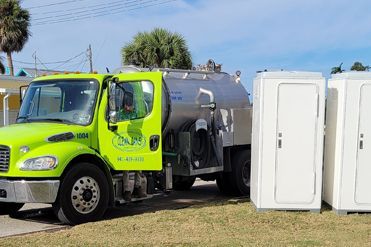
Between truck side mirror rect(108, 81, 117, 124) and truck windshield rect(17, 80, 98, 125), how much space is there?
9.9 inches

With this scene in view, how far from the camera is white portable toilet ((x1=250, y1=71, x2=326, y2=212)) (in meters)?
8.95

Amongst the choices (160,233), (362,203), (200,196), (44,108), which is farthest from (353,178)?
(44,108)

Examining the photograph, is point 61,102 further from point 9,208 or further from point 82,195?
point 9,208

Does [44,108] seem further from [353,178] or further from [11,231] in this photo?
[353,178]

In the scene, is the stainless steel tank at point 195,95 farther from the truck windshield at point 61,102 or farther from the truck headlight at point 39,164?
the truck headlight at point 39,164

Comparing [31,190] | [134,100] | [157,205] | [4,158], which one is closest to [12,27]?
[157,205]

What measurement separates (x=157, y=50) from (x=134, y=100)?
55.9 ft

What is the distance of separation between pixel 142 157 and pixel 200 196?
346 cm

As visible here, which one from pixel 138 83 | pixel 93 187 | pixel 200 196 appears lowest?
pixel 200 196

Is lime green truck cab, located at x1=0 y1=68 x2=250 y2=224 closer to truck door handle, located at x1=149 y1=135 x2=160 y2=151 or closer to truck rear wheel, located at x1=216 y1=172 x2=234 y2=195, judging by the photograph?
truck door handle, located at x1=149 y1=135 x2=160 y2=151

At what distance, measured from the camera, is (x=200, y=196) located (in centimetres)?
1227

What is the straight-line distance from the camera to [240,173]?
1197 cm

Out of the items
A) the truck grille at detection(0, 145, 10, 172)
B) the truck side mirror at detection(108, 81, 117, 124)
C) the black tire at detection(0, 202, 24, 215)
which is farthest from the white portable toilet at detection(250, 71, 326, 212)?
the black tire at detection(0, 202, 24, 215)

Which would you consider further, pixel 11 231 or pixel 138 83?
pixel 138 83
